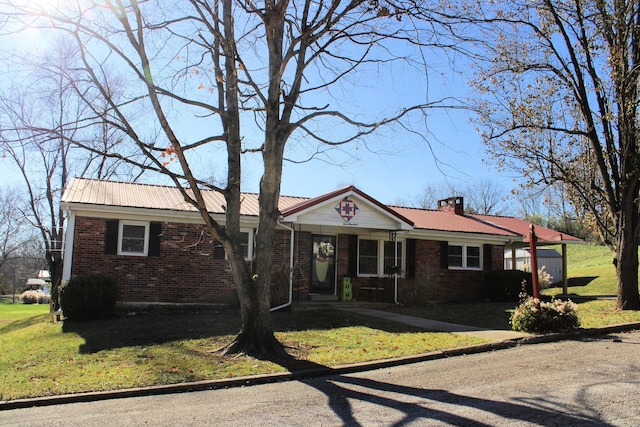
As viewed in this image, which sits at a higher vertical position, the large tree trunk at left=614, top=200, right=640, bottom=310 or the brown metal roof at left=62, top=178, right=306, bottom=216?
the brown metal roof at left=62, top=178, right=306, bottom=216

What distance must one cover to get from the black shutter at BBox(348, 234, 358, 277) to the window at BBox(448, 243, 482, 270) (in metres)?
4.07

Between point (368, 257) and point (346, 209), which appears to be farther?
point (368, 257)

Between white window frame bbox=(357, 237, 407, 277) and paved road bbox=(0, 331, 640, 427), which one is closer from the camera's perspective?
paved road bbox=(0, 331, 640, 427)

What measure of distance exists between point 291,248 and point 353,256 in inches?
129

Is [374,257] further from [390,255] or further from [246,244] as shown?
[246,244]

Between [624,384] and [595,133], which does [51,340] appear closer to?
[624,384]

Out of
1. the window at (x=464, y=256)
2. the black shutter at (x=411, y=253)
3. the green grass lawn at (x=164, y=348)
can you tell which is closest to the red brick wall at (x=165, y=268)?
the green grass lawn at (x=164, y=348)

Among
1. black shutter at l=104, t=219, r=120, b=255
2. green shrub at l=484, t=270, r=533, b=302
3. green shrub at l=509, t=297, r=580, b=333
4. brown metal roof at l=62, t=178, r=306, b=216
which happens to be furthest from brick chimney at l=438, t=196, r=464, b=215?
black shutter at l=104, t=219, r=120, b=255

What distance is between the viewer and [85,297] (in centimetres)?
1246

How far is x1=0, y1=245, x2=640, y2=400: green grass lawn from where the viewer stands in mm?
7215

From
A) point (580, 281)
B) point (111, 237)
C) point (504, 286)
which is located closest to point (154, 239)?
point (111, 237)

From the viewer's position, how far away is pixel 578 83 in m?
13.8

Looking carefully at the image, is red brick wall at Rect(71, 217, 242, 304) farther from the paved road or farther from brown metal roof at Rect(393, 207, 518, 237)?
the paved road

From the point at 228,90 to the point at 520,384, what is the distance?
703 centimetres
